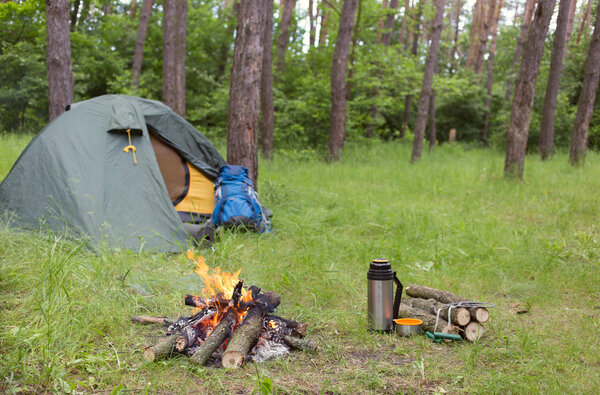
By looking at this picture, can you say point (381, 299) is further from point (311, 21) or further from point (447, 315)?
point (311, 21)

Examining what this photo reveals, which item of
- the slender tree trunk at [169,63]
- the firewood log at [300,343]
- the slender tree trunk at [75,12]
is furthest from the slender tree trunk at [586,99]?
the slender tree trunk at [75,12]

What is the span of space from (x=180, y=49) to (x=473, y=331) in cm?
1187

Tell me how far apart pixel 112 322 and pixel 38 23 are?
604 inches

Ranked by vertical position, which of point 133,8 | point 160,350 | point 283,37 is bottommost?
point 160,350

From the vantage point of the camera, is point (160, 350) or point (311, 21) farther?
point (311, 21)

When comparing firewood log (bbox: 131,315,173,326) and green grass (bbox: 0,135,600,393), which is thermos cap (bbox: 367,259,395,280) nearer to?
green grass (bbox: 0,135,600,393)

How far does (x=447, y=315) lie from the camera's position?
359 cm

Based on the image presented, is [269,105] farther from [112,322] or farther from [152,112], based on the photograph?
[112,322]

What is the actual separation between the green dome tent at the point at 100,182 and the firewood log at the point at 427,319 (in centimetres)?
226

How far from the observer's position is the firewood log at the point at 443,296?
138 inches

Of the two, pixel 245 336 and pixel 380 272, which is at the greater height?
pixel 380 272

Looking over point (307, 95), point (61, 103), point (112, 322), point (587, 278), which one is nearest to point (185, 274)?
point (112, 322)

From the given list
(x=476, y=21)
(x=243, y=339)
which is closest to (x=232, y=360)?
(x=243, y=339)

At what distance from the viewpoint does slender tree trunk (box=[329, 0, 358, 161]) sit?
41.5 ft
